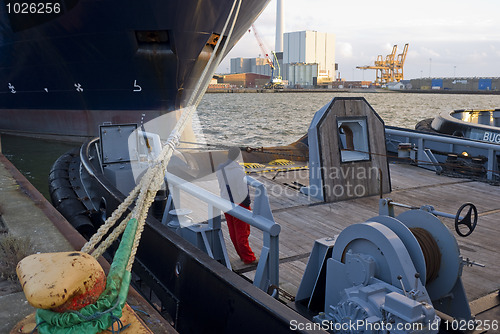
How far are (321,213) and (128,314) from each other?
428cm

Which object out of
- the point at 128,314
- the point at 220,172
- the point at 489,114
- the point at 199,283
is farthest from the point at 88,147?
the point at 489,114

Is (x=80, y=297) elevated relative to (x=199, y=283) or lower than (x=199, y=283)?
elevated

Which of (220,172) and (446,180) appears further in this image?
(446,180)

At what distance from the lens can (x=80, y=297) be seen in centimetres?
251

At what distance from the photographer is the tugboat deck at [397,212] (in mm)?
4754

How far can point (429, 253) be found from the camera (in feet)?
11.7

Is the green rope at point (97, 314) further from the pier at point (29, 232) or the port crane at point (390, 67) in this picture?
the port crane at point (390, 67)

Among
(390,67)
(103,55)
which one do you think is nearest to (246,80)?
(390,67)

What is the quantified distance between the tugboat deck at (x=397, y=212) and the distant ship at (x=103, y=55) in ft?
33.0

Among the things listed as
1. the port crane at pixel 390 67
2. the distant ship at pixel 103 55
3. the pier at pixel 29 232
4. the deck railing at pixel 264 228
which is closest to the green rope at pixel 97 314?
the pier at pixel 29 232

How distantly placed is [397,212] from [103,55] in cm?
1464

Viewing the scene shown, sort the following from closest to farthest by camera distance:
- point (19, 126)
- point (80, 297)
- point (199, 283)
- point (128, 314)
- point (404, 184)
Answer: point (80, 297), point (128, 314), point (199, 283), point (404, 184), point (19, 126)

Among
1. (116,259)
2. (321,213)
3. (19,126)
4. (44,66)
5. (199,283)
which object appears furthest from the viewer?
(19,126)

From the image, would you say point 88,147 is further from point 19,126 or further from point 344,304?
point 19,126
